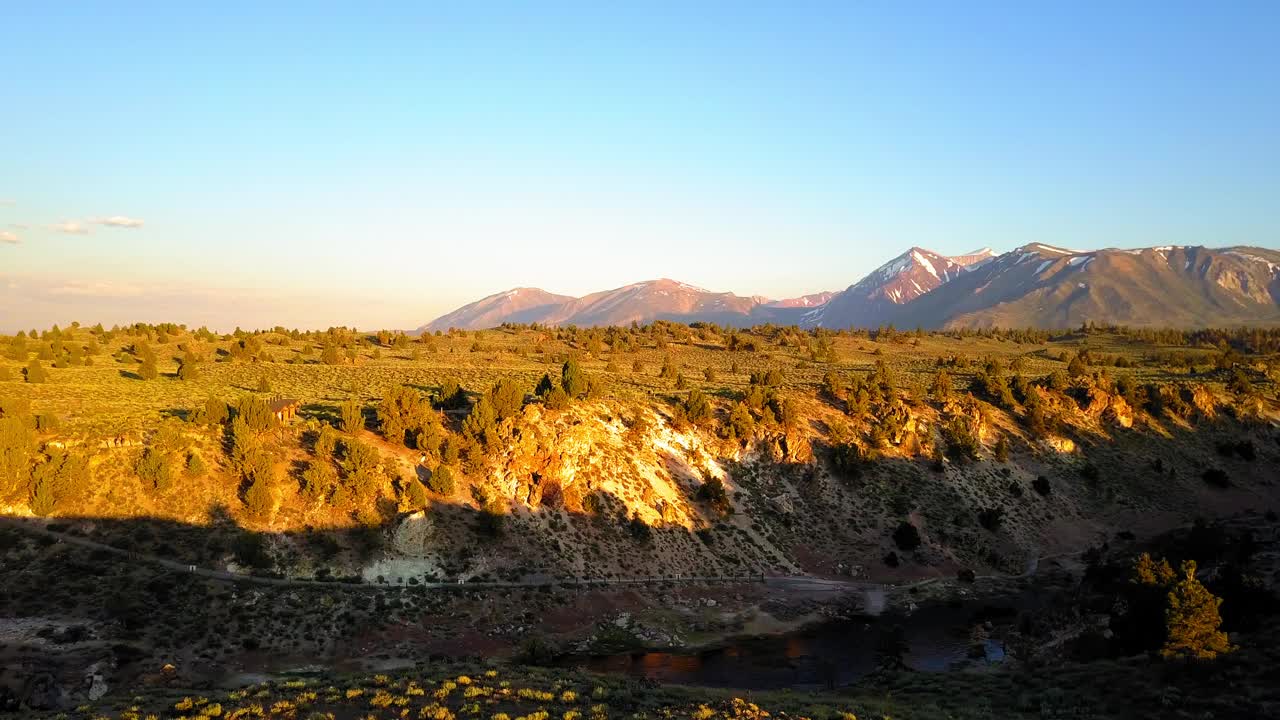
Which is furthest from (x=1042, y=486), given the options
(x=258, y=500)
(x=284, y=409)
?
(x=284, y=409)

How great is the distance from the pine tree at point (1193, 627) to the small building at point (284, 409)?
46.4 meters

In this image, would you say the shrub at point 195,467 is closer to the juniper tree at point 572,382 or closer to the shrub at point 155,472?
the shrub at point 155,472

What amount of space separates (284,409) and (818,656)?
118 feet

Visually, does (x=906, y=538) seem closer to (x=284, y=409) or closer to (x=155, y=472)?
(x=284, y=409)

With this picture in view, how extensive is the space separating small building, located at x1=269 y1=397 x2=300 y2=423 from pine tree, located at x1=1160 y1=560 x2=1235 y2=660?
1826 inches

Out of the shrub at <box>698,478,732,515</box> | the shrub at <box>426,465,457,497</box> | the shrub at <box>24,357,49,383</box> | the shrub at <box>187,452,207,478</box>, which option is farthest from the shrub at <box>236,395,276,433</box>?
the shrub at <box>698,478,732,515</box>

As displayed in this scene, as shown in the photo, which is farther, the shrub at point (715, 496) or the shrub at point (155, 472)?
the shrub at point (715, 496)

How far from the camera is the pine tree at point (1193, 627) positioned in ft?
86.9

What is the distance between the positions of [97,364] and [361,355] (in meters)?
24.9

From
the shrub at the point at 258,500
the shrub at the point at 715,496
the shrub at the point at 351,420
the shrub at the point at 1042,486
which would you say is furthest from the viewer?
the shrub at the point at 1042,486

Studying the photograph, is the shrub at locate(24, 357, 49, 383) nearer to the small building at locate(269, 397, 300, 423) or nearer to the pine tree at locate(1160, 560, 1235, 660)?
the small building at locate(269, 397, 300, 423)

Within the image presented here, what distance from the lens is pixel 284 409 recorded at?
159ft

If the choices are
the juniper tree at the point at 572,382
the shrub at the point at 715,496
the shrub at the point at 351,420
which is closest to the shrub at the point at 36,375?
the shrub at the point at 351,420

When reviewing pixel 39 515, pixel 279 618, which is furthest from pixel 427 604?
pixel 39 515
